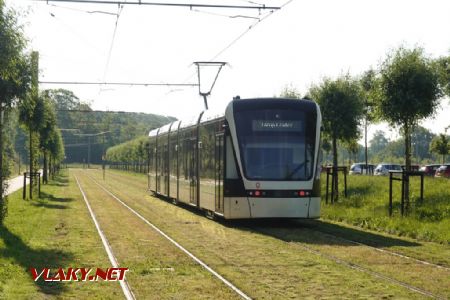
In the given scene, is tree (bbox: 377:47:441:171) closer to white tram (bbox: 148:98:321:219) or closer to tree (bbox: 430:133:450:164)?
white tram (bbox: 148:98:321:219)

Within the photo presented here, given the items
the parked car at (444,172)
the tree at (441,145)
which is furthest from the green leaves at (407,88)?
the tree at (441,145)

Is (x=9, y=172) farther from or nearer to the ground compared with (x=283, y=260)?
farther from the ground

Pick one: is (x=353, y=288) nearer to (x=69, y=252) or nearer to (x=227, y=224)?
(x=69, y=252)

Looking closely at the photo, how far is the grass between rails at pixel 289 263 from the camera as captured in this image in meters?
10.2

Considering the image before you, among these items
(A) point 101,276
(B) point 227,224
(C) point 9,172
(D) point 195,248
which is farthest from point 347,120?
Answer: (A) point 101,276

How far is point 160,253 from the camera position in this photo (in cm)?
1426

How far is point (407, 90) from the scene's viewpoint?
991 inches

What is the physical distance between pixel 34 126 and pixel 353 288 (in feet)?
83.4

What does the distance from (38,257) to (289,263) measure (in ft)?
15.9

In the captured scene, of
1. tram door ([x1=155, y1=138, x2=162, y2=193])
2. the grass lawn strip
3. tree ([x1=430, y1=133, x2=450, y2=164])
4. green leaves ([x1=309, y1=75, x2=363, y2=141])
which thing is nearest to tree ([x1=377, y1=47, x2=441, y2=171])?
green leaves ([x1=309, y1=75, x2=363, y2=141])

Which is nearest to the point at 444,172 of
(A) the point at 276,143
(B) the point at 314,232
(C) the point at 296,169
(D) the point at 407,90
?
(D) the point at 407,90

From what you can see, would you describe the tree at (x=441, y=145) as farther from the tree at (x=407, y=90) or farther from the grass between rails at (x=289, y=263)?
the grass between rails at (x=289, y=263)

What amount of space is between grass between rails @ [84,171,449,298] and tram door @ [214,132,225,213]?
0.76 m

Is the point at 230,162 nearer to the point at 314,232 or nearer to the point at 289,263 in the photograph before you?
the point at 314,232
